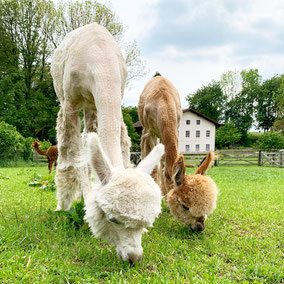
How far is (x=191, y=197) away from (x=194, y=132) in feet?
157

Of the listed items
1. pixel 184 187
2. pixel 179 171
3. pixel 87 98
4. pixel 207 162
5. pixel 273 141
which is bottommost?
pixel 184 187

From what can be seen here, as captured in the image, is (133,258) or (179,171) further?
(179,171)

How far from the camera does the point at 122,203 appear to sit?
2.05 m

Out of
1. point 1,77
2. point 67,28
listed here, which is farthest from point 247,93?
point 1,77

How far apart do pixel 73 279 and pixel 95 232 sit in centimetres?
47

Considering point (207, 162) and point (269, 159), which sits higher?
point (207, 162)

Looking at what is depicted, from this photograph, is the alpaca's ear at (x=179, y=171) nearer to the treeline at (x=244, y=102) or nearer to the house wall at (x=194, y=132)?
the house wall at (x=194, y=132)

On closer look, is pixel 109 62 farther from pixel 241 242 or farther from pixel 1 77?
pixel 1 77

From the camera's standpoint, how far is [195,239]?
3312 mm

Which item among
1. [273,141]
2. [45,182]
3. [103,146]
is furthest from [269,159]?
[103,146]

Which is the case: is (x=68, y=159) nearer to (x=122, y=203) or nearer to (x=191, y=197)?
(x=191, y=197)

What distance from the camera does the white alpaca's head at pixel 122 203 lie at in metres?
2.05

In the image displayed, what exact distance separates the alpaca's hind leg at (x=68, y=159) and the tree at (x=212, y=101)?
60.7 meters

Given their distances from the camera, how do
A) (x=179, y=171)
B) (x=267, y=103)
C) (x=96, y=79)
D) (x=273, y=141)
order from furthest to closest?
1. (x=267, y=103)
2. (x=273, y=141)
3. (x=179, y=171)
4. (x=96, y=79)
